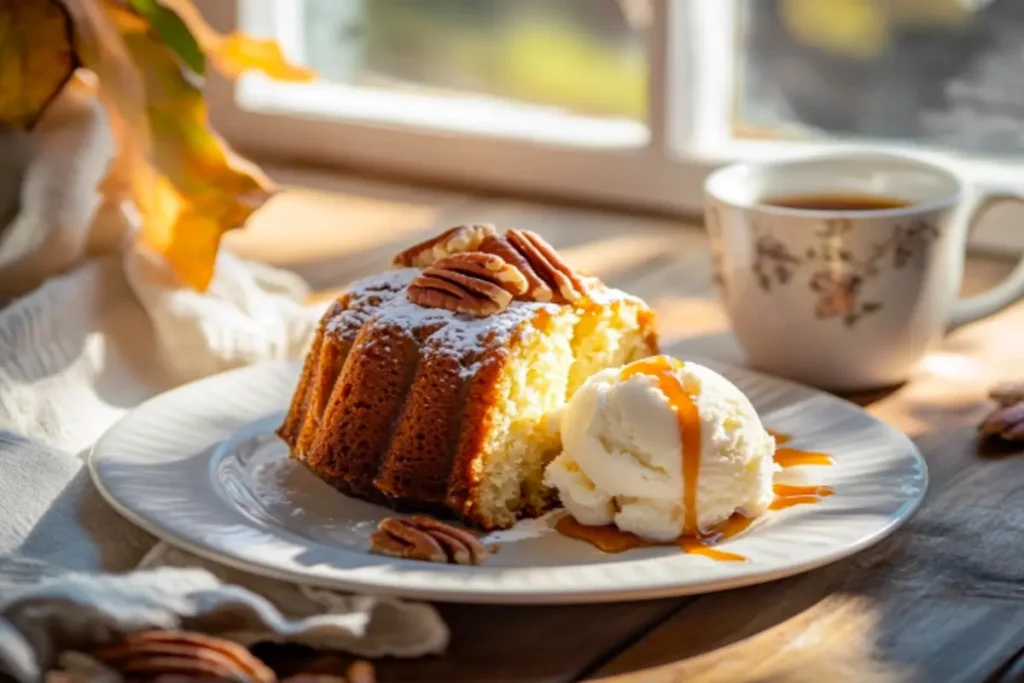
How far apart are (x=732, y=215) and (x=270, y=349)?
0.41 m

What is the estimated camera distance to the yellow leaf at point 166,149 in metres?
1.28

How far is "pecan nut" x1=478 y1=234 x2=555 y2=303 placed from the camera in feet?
3.50

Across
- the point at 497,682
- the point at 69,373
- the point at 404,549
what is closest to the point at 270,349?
the point at 69,373

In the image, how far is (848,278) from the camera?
1274mm

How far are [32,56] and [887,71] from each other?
0.93 m

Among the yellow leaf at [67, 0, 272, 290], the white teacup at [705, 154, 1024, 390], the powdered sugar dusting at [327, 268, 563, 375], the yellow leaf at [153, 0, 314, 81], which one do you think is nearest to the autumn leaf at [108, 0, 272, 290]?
the yellow leaf at [67, 0, 272, 290]

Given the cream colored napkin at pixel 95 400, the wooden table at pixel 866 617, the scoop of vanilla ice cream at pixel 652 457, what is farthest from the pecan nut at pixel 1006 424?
the cream colored napkin at pixel 95 400

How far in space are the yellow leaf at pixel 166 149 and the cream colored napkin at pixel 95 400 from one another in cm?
5

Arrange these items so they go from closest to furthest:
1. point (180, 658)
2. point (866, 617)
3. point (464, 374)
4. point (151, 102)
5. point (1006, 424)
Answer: point (180, 658), point (866, 617), point (464, 374), point (1006, 424), point (151, 102)

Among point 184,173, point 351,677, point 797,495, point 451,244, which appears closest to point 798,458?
point 797,495

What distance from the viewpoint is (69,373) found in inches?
50.2

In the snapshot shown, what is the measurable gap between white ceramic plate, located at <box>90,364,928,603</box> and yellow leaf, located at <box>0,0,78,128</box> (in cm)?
28

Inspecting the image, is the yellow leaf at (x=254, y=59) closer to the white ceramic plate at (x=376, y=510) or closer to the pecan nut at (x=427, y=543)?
the white ceramic plate at (x=376, y=510)

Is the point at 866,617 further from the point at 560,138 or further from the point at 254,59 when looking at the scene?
the point at 560,138
